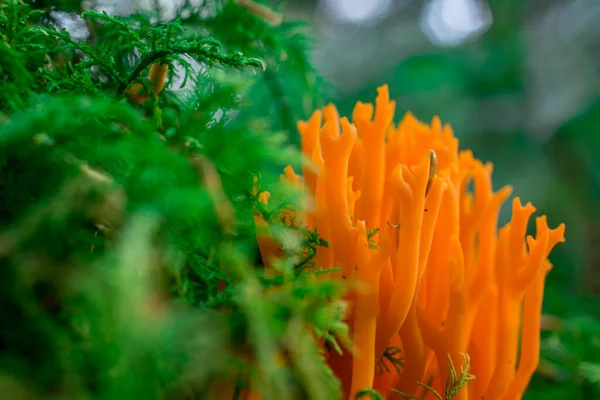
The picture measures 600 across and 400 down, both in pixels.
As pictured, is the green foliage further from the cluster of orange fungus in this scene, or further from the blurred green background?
the blurred green background

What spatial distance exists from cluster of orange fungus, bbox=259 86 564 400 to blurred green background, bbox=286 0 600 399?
2190 mm

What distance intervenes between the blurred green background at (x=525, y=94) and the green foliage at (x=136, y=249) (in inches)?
94.7

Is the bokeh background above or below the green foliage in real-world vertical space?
above

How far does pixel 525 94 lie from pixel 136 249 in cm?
395

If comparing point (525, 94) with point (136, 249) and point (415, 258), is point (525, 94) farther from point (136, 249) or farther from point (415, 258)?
point (136, 249)

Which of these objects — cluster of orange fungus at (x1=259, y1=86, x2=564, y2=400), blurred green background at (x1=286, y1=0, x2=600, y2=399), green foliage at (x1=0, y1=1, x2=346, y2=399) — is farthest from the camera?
blurred green background at (x1=286, y1=0, x2=600, y2=399)

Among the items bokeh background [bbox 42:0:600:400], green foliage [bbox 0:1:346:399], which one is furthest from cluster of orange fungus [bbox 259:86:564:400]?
bokeh background [bbox 42:0:600:400]

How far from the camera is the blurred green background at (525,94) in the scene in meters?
3.22

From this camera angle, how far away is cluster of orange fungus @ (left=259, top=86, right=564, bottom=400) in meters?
0.55

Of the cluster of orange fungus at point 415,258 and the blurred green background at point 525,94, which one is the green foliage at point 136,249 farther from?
the blurred green background at point 525,94

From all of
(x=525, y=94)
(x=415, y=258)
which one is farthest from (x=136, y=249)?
(x=525, y=94)

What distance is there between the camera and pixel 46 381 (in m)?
0.34

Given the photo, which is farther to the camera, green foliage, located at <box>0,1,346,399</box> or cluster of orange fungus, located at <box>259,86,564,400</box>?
cluster of orange fungus, located at <box>259,86,564,400</box>

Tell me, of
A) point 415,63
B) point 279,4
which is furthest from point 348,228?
point 415,63
